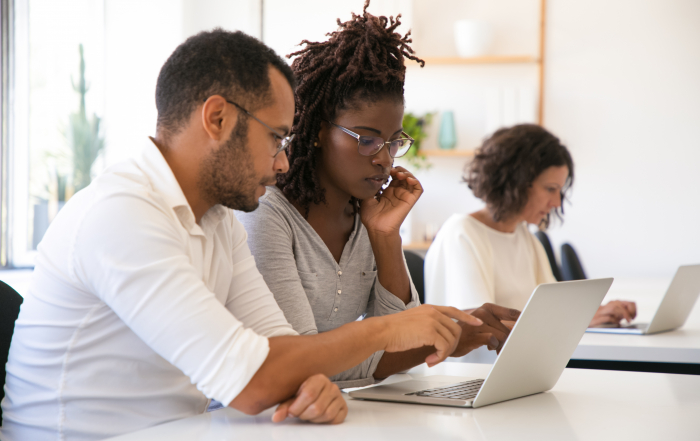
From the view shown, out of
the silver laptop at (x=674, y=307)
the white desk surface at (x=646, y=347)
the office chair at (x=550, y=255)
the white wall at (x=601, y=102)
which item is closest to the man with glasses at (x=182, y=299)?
the white desk surface at (x=646, y=347)

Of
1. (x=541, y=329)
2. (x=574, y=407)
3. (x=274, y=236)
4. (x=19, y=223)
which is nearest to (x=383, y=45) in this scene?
(x=274, y=236)

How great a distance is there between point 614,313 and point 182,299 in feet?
4.96

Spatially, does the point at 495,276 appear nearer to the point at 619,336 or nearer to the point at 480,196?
the point at 480,196

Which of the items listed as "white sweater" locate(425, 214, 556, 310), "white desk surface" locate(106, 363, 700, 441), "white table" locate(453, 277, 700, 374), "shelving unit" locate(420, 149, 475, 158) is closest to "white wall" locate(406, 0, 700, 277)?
"shelving unit" locate(420, 149, 475, 158)

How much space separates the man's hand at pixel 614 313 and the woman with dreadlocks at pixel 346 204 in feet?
2.45

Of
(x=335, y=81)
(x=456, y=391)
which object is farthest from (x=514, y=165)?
(x=456, y=391)

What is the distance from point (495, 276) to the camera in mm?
2262

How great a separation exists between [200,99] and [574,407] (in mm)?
762

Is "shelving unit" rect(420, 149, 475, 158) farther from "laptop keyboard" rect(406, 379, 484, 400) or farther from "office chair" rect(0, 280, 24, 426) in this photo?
"office chair" rect(0, 280, 24, 426)

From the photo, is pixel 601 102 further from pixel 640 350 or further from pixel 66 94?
pixel 66 94

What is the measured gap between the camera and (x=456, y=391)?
3.53 feet

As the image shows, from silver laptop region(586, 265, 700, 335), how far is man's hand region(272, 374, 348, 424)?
1.18m

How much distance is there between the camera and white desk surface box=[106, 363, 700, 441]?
32.6 inches

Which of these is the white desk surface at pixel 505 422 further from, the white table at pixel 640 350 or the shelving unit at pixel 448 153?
the shelving unit at pixel 448 153
